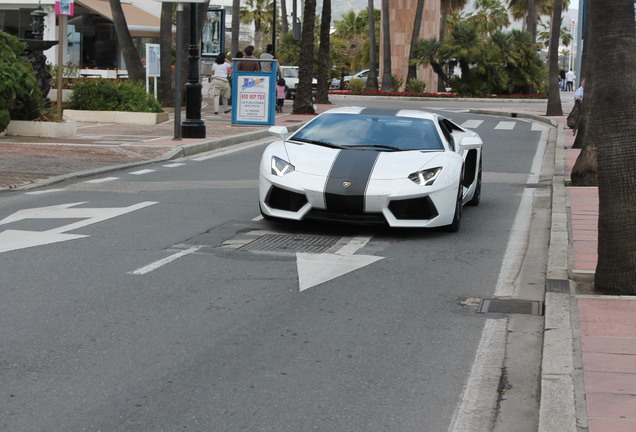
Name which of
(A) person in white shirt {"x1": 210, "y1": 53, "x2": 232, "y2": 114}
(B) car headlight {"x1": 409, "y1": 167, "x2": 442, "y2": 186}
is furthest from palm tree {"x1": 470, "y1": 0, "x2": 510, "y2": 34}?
(B) car headlight {"x1": 409, "y1": 167, "x2": 442, "y2": 186}

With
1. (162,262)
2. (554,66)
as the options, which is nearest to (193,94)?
(162,262)

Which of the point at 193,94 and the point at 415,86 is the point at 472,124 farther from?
the point at 415,86

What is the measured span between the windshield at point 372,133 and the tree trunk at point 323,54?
26030 millimetres

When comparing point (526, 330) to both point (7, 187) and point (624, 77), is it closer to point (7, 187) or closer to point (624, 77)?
point (624, 77)

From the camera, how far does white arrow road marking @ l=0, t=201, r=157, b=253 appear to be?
9.48 m

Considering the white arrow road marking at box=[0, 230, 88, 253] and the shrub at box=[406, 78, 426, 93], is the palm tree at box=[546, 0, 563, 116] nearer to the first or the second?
the shrub at box=[406, 78, 426, 93]

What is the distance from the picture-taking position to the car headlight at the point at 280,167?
10.3 metres

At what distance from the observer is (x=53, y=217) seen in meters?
10.9

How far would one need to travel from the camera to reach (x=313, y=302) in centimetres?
741

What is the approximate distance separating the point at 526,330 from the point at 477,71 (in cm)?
4527

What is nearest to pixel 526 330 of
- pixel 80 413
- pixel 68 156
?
pixel 80 413

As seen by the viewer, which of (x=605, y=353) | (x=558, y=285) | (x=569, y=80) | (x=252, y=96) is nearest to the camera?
(x=605, y=353)

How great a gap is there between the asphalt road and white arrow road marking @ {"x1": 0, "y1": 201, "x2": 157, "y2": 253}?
3 cm

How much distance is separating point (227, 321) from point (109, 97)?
65.5 ft
